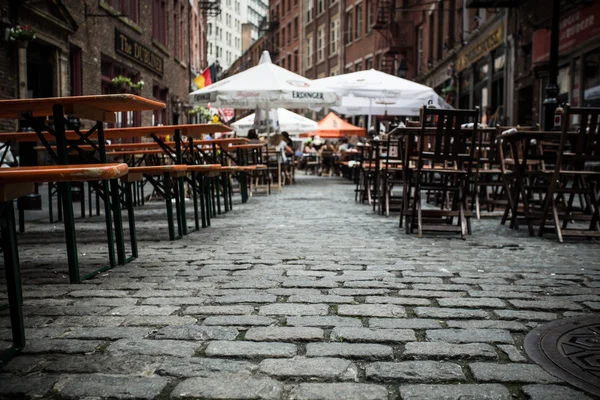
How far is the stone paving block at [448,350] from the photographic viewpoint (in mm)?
2615

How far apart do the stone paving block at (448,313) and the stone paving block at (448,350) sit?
473 mm

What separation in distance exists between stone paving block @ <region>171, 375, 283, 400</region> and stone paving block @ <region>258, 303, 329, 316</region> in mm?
920

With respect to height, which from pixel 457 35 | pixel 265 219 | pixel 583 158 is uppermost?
pixel 457 35

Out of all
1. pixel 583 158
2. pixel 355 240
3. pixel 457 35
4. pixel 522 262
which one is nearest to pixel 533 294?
pixel 522 262

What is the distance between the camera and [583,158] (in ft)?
20.2

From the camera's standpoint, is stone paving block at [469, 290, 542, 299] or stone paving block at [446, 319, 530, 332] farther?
stone paving block at [469, 290, 542, 299]

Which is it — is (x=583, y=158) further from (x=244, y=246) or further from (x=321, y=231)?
(x=244, y=246)

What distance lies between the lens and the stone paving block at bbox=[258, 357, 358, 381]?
239 centimetres

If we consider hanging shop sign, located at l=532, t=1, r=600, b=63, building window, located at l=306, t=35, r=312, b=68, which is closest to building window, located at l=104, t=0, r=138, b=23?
hanging shop sign, located at l=532, t=1, r=600, b=63

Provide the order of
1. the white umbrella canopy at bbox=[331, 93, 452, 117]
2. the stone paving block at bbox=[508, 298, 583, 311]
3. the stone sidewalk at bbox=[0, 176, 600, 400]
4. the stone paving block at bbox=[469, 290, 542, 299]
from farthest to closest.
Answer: the white umbrella canopy at bbox=[331, 93, 452, 117], the stone paving block at bbox=[469, 290, 542, 299], the stone paving block at bbox=[508, 298, 583, 311], the stone sidewalk at bbox=[0, 176, 600, 400]

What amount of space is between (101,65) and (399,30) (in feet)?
59.9

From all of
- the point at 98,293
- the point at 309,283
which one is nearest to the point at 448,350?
the point at 309,283

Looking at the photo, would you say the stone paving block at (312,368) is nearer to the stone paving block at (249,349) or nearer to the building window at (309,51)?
the stone paving block at (249,349)

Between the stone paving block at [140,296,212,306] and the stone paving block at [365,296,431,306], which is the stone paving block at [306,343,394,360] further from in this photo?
the stone paving block at [140,296,212,306]
